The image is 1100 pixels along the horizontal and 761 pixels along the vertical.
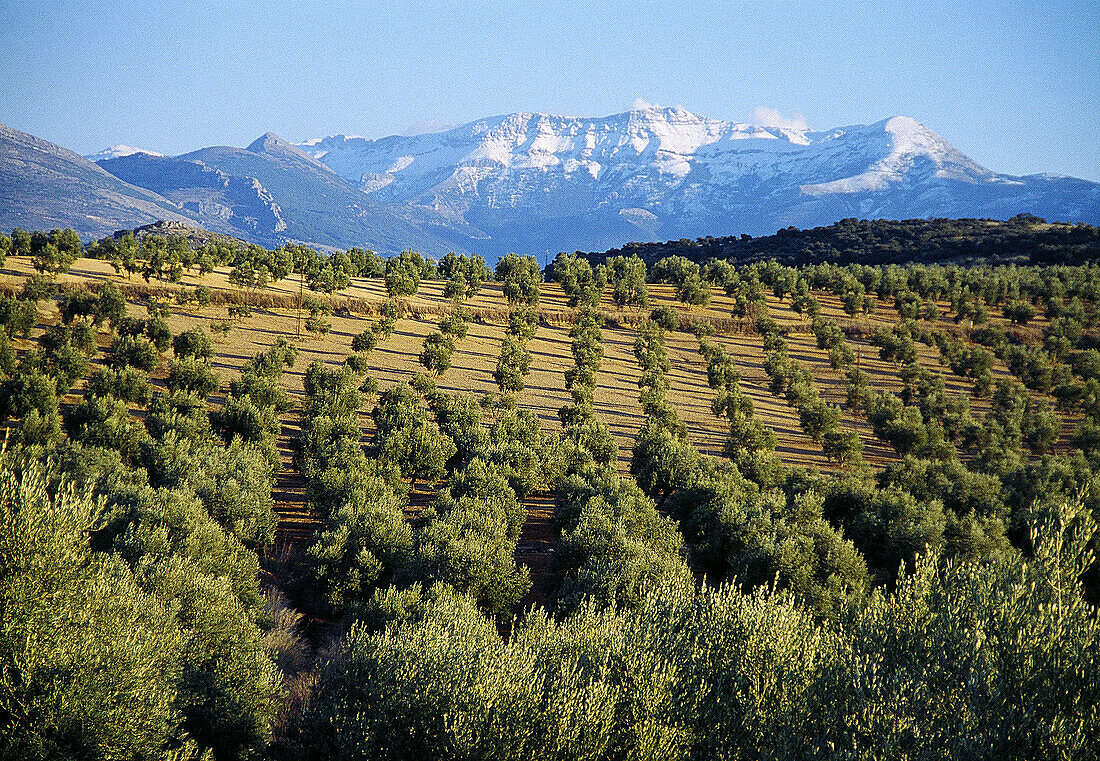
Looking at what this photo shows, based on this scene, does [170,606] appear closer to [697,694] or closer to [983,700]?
[697,694]

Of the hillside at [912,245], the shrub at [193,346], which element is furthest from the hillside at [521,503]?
the hillside at [912,245]

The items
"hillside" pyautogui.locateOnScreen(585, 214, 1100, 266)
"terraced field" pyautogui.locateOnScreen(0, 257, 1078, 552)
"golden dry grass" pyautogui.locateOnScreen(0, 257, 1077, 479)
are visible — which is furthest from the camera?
"hillside" pyautogui.locateOnScreen(585, 214, 1100, 266)

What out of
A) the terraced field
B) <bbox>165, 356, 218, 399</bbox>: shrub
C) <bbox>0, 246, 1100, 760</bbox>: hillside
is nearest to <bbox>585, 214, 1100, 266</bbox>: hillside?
<bbox>0, 246, 1100, 760</bbox>: hillside

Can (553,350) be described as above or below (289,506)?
above

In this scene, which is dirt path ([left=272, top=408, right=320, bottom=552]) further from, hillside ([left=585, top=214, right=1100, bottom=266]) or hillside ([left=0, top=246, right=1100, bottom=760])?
hillside ([left=585, top=214, right=1100, bottom=266])

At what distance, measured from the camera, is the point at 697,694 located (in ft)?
42.1

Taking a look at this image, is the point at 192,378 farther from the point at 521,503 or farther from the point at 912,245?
the point at 912,245

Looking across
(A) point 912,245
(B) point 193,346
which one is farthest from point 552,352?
(A) point 912,245

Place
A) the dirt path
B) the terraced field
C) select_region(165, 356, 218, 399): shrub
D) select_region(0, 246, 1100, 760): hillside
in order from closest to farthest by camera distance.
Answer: select_region(0, 246, 1100, 760): hillside, the dirt path, select_region(165, 356, 218, 399): shrub, the terraced field

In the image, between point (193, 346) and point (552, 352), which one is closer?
point (193, 346)

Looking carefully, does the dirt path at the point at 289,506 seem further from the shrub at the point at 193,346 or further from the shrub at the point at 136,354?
the shrub at the point at 193,346

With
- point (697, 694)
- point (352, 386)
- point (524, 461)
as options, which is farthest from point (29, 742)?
point (352, 386)

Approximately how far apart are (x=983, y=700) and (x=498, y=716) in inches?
307

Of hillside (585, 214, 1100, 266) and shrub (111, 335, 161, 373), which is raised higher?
hillside (585, 214, 1100, 266)
